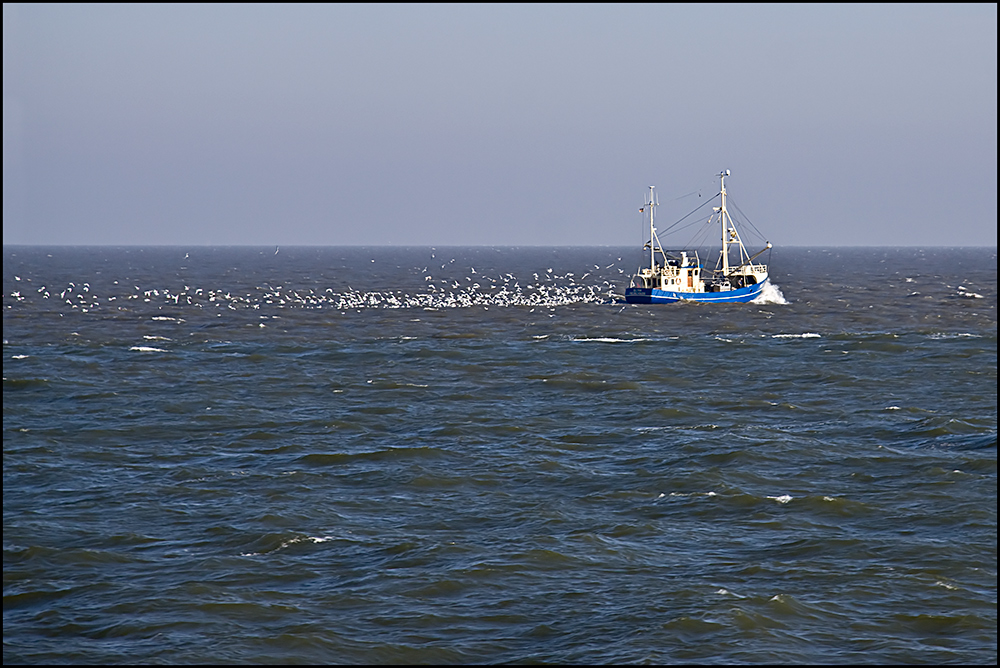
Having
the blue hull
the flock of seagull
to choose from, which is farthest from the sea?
the blue hull

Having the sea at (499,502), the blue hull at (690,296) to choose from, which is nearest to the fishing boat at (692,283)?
the blue hull at (690,296)

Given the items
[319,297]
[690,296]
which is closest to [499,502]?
[690,296]

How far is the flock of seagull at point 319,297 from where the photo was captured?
91250mm

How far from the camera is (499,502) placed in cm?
2912

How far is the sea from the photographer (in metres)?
20.3

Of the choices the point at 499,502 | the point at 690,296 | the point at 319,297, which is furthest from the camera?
the point at 319,297

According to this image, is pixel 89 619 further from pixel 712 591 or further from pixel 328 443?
pixel 328 443

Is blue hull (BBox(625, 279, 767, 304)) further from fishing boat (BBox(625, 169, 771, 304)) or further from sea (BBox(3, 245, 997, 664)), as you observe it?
sea (BBox(3, 245, 997, 664))

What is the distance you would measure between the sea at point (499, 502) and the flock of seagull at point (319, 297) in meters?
28.7

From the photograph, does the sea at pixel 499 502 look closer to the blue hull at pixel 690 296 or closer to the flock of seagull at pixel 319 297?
the flock of seagull at pixel 319 297

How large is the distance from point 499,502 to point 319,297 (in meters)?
74.1

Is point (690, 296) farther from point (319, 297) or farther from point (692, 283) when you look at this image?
point (319, 297)

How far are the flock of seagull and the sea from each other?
28.7m

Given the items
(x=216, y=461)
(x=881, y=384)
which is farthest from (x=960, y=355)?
(x=216, y=461)
